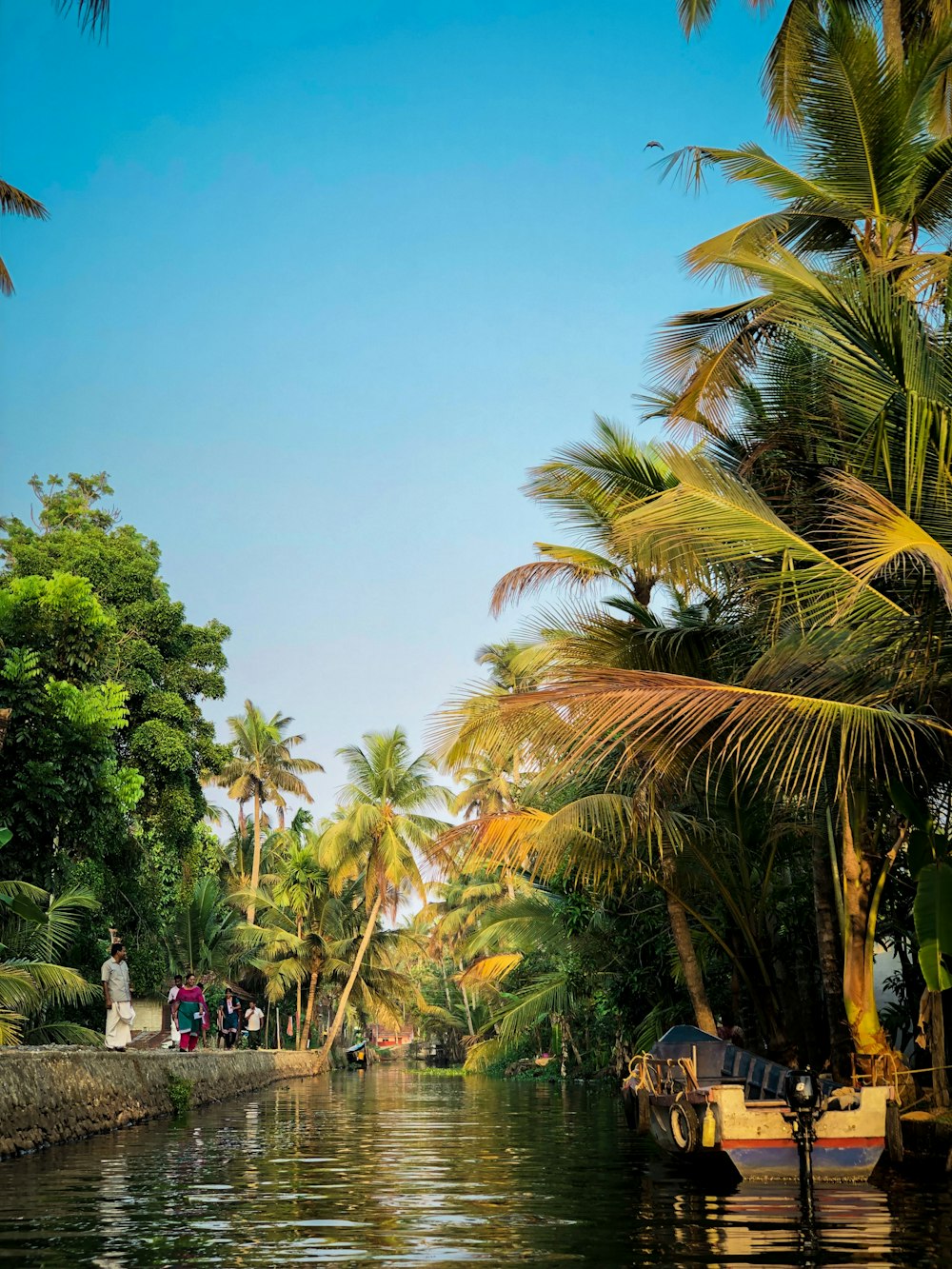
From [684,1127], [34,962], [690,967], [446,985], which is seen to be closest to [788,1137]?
[684,1127]

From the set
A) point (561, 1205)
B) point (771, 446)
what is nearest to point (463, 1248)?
point (561, 1205)

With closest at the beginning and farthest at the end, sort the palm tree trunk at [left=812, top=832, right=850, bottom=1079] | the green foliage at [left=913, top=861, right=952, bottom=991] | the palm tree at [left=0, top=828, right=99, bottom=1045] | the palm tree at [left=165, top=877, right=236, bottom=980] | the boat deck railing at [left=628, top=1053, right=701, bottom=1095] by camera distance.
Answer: the green foliage at [left=913, top=861, right=952, bottom=991]
the boat deck railing at [left=628, top=1053, right=701, bottom=1095]
the palm tree trunk at [left=812, top=832, right=850, bottom=1079]
the palm tree at [left=0, top=828, right=99, bottom=1045]
the palm tree at [left=165, top=877, right=236, bottom=980]

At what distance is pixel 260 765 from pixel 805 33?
43.0 meters

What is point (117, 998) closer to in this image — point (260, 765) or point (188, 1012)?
point (188, 1012)

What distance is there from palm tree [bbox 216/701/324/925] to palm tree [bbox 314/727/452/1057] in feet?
39.3

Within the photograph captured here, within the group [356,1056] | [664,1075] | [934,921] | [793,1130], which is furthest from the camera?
[356,1056]

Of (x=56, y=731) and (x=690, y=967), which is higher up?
(x=56, y=731)

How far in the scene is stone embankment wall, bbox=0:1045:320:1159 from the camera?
11.8 metres

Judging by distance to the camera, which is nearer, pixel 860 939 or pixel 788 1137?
pixel 788 1137

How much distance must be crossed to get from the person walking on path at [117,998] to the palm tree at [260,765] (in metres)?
34.4

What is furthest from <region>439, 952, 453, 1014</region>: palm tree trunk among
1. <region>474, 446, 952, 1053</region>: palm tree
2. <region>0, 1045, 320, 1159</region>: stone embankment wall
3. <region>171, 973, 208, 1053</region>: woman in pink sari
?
<region>474, 446, 952, 1053</region>: palm tree

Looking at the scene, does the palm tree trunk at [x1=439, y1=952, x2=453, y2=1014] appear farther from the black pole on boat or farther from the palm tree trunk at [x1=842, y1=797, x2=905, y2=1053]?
the black pole on boat

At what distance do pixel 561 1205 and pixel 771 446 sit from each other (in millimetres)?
6901

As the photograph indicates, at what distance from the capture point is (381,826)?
39312mm
